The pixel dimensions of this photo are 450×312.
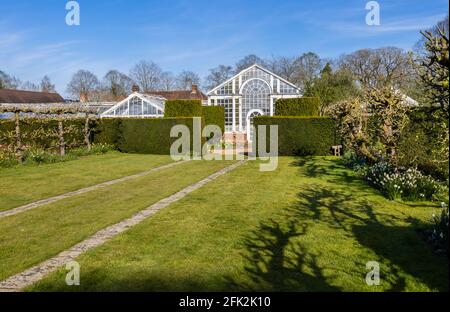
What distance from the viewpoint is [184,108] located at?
2269 cm

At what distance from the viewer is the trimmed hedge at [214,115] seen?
28.3 metres

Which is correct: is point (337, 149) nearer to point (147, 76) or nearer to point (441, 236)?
point (441, 236)

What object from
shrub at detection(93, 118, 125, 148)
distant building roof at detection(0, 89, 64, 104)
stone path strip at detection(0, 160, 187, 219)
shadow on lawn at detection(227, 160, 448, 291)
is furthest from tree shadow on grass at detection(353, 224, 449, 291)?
distant building roof at detection(0, 89, 64, 104)

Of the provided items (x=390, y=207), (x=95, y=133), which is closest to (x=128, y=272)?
(x=390, y=207)

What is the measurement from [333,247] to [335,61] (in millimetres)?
51612

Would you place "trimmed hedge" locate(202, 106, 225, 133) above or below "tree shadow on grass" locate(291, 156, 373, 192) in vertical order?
above

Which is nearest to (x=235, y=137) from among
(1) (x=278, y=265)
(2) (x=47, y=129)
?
(2) (x=47, y=129)

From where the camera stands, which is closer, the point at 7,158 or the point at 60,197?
the point at 60,197

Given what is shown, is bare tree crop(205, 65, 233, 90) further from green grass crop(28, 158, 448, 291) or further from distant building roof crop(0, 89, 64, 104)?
green grass crop(28, 158, 448, 291)

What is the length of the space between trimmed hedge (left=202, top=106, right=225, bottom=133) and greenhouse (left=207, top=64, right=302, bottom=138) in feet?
2.74

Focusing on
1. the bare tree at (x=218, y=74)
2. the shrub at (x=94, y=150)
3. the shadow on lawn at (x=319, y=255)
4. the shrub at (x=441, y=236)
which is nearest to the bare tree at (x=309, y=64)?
the bare tree at (x=218, y=74)

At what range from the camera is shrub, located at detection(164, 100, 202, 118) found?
74.1 feet

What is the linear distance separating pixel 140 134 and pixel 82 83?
55084 mm

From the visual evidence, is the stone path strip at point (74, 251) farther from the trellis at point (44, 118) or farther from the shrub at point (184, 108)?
the shrub at point (184, 108)
